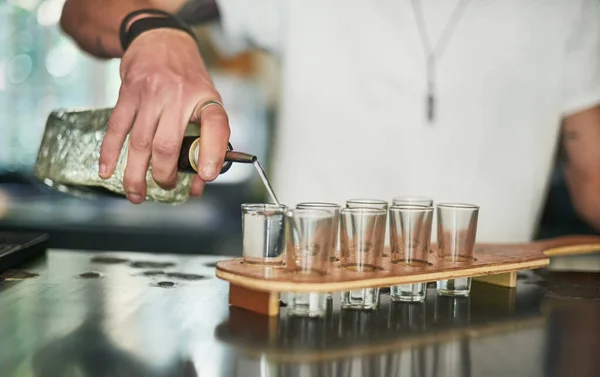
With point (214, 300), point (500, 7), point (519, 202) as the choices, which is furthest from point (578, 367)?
point (500, 7)

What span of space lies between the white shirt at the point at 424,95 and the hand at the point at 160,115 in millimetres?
243

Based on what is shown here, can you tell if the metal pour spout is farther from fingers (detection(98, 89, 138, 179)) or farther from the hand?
fingers (detection(98, 89, 138, 179))

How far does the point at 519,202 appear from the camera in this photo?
2309 millimetres

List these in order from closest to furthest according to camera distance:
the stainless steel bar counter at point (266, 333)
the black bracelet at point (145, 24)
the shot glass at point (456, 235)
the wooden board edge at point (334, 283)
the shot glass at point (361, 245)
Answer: the stainless steel bar counter at point (266, 333)
the wooden board edge at point (334, 283)
the shot glass at point (361, 245)
the shot glass at point (456, 235)
the black bracelet at point (145, 24)

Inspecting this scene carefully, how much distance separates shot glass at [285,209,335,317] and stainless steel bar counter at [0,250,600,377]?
0.03m

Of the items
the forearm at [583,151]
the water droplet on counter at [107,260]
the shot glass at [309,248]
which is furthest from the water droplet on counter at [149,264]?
the forearm at [583,151]

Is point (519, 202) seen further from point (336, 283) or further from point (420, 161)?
point (336, 283)

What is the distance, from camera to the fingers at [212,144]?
1.50m

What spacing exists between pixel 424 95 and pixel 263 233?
1208 millimetres

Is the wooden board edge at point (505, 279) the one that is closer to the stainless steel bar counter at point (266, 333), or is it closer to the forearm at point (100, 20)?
the stainless steel bar counter at point (266, 333)

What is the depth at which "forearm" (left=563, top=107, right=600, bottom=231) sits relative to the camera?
2270mm

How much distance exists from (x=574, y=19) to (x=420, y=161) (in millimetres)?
651

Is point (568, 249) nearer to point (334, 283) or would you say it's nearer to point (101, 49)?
point (334, 283)

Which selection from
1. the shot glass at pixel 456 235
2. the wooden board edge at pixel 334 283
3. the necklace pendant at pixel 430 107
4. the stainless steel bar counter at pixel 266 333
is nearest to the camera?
the stainless steel bar counter at pixel 266 333
